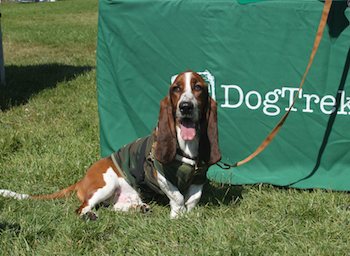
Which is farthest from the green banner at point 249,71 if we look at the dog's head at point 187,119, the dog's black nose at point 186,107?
the dog's black nose at point 186,107

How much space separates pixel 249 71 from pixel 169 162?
132 cm

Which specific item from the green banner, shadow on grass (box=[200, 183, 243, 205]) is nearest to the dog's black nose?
shadow on grass (box=[200, 183, 243, 205])

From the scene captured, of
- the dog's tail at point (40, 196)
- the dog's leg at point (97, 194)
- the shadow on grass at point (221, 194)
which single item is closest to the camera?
the dog's leg at point (97, 194)

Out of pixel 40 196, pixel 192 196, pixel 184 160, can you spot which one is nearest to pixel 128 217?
pixel 192 196

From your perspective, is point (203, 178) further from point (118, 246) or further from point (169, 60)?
point (169, 60)

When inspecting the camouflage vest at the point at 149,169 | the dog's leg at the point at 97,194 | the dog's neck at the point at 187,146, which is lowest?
the dog's leg at the point at 97,194

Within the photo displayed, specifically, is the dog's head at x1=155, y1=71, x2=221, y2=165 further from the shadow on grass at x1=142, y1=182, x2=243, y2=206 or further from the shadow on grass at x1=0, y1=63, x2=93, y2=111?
the shadow on grass at x1=0, y1=63, x2=93, y2=111

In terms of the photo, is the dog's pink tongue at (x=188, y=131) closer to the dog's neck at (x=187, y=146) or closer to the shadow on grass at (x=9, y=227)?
the dog's neck at (x=187, y=146)

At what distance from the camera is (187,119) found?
354cm

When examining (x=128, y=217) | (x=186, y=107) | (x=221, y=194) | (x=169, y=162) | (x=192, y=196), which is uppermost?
(x=186, y=107)

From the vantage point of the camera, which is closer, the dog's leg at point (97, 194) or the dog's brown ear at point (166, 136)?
the dog's brown ear at point (166, 136)

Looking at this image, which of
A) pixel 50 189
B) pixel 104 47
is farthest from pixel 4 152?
pixel 104 47

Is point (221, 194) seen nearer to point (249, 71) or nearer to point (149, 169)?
point (149, 169)

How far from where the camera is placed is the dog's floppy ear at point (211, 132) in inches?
143
